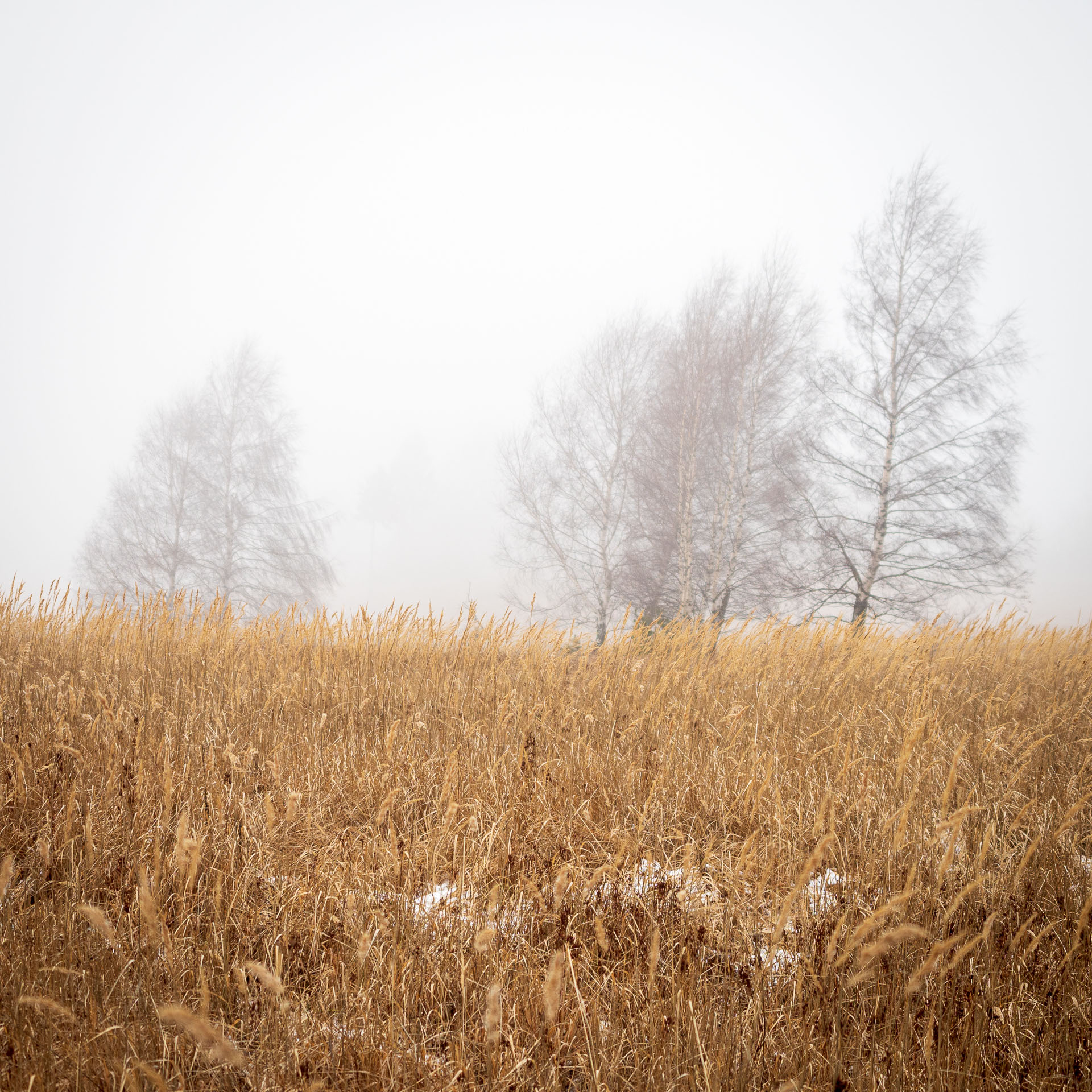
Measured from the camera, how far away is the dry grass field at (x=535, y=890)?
4.18ft

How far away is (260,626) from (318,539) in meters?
9.89

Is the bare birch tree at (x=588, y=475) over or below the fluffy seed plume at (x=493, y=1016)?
over

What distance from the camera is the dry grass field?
4.18 feet

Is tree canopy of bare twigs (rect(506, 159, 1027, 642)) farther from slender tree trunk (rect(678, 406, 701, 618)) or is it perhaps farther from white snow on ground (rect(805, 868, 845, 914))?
white snow on ground (rect(805, 868, 845, 914))

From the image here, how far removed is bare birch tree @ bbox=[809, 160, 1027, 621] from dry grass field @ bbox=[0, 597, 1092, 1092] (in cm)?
726

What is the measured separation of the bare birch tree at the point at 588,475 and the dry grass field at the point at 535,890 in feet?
32.0

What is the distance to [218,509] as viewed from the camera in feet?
47.2

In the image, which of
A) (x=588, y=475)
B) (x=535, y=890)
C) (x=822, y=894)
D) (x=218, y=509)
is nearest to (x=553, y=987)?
(x=535, y=890)

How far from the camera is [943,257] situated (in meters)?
11.0

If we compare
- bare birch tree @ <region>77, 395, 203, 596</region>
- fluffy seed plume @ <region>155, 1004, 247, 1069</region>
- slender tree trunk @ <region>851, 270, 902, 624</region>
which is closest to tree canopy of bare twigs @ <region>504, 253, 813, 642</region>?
slender tree trunk @ <region>851, 270, 902, 624</region>

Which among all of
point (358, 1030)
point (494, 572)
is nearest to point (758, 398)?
point (358, 1030)

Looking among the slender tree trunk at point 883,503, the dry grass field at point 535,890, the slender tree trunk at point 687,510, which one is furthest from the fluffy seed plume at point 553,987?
the slender tree trunk at point 687,510

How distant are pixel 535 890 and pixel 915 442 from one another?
11355 millimetres

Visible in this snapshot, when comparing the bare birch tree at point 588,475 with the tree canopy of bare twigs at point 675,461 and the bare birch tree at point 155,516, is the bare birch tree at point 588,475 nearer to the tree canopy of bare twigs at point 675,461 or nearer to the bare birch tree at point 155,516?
the tree canopy of bare twigs at point 675,461
